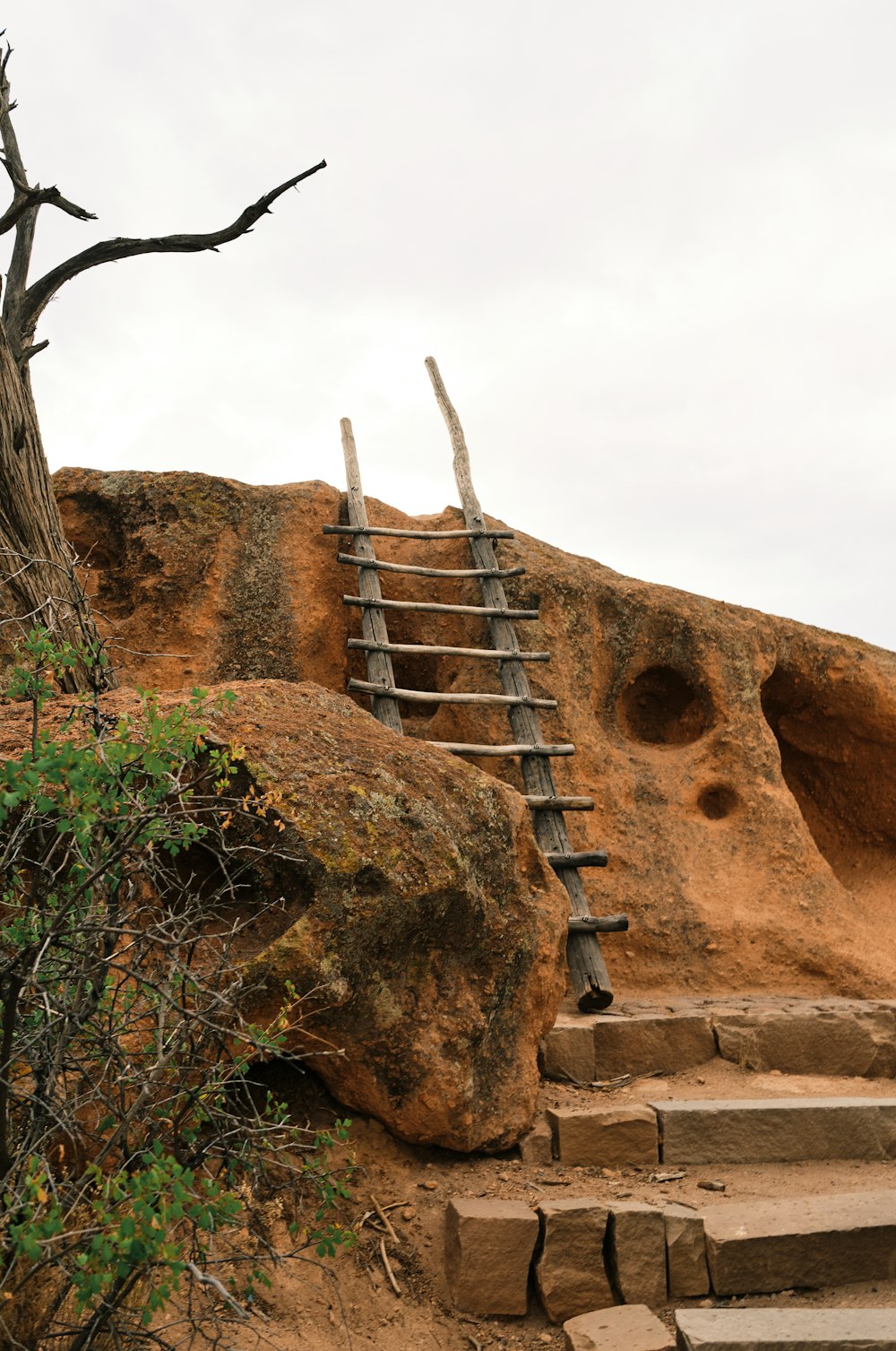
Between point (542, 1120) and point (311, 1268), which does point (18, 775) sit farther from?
point (542, 1120)

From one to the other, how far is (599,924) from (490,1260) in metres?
2.11

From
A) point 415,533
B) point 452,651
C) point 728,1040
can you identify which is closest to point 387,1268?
point 728,1040

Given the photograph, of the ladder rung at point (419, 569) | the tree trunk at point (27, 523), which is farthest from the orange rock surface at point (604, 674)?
the tree trunk at point (27, 523)

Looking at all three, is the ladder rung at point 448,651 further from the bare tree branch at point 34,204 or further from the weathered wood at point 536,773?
the bare tree branch at point 34,204

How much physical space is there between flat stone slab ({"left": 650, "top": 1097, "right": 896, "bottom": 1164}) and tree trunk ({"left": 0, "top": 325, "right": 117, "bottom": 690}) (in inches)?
97.7

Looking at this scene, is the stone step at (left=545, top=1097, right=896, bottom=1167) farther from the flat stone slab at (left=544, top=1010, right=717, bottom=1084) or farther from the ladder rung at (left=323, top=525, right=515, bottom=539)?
the ladder rung at (left=323, top=525, right=515, bottom=539)

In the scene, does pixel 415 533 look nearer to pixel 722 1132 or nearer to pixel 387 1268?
pixel 722 1132

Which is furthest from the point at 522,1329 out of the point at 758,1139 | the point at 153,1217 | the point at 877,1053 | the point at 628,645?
the point at 628,645

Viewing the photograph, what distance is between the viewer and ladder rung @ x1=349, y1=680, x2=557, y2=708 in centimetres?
544

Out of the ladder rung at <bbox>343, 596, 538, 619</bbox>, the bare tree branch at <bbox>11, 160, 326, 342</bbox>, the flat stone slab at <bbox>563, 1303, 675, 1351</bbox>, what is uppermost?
the bare tree branch at <bbox>11, 160, 326, 342</bbox>

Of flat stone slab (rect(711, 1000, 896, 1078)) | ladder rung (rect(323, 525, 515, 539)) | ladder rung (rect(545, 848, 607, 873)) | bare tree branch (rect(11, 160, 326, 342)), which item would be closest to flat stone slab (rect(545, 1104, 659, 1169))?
flat stone slab (rect(711, 1000, 896, 1078))

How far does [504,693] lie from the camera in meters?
6.12

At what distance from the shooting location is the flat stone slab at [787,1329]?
2.72 meters

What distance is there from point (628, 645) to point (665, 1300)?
13.1 feet
